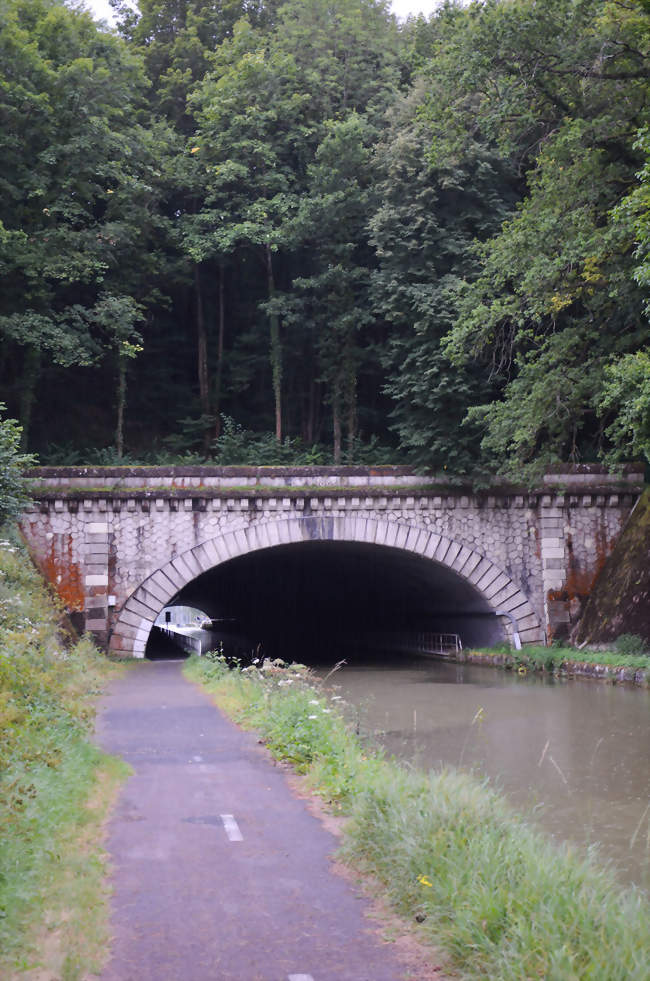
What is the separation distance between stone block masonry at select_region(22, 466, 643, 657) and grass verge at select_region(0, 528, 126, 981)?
917cm

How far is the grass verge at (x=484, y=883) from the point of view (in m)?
3.69

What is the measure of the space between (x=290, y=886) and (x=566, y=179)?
16339 millimetres

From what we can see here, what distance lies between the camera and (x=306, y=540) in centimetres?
2145

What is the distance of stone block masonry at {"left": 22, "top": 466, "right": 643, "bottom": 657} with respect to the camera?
66.9ft

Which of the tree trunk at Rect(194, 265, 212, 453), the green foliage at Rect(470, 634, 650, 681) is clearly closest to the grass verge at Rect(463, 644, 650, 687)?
the green foliage at Rect(470, 634, 650, 681)

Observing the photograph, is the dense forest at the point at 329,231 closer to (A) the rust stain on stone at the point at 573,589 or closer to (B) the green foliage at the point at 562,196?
(B) the green foliage at the point at 562,196

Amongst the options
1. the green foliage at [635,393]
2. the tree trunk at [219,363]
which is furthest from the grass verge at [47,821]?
the tree trunk at [219,363]

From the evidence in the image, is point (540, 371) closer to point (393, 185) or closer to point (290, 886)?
point (393, 185)

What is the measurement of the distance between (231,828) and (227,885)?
1206 millimetres

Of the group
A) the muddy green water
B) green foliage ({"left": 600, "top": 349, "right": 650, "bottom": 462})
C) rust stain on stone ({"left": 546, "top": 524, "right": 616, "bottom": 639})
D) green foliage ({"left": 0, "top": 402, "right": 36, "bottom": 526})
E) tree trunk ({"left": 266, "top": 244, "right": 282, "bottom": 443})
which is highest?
tree trunk ({"left": 266, "top": 244, "right": 282, "bottom": 443})

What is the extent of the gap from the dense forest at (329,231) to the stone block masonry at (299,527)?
122cm

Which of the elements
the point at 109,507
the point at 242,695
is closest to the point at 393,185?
the point at 109,507

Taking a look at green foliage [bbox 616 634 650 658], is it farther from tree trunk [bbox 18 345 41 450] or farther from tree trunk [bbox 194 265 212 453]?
tree trunk [bbox 18 345 41 450]

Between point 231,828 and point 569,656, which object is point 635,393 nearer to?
point 569,656
